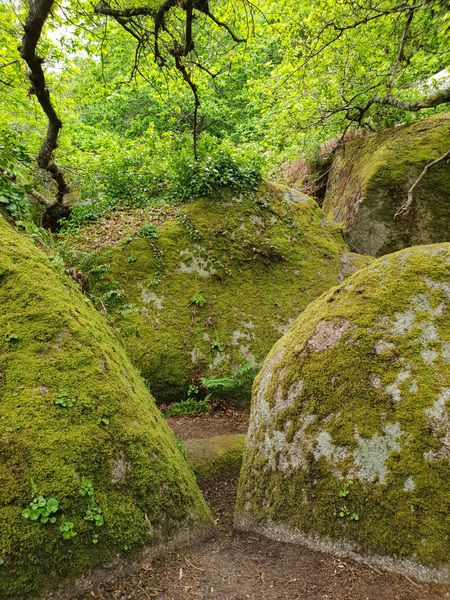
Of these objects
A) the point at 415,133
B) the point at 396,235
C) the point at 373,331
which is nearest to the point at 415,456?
the point at 373,331

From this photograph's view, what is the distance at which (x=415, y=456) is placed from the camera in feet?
7.23

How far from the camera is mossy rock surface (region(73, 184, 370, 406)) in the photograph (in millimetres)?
5762

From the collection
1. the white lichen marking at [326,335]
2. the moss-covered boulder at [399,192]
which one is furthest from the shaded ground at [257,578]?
the moss-covered boulder at [399,192]

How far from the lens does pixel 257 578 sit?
2258 mm

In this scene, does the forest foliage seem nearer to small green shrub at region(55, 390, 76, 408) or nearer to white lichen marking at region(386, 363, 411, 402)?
white lichen marking at region(386, 363, 411, 402)

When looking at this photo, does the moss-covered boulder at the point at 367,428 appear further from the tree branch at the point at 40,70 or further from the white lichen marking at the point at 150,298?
the tree branch at the point at 40,70

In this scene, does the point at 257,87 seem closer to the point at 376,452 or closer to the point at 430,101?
the point at 430,101

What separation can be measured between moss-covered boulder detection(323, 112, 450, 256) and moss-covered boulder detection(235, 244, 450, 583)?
5.48 metres

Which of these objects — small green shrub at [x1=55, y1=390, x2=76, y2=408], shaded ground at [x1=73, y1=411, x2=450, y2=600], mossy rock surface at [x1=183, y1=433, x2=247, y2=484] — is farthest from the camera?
mossy rock surface at [x1=183, y1=433, x2=247, y2=484]

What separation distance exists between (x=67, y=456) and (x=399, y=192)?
8.53 metres

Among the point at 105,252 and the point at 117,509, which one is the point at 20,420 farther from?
the point at 105,252

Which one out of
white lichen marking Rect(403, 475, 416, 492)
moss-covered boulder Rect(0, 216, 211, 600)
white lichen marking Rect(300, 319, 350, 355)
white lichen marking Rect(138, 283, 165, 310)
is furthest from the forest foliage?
white lichen marking Rect(403, 475, 416, 492)

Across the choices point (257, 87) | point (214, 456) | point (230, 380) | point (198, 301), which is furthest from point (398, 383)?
point (257, 87)

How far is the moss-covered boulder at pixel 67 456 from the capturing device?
1.71 m
